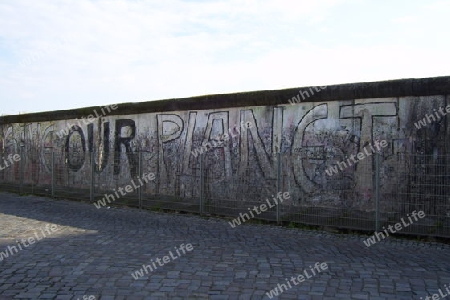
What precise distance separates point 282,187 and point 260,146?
1073 millimetres

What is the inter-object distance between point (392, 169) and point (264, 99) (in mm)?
3063

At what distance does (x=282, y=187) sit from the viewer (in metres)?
9.85

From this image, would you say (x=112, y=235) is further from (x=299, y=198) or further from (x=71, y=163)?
(x=71, y=163)

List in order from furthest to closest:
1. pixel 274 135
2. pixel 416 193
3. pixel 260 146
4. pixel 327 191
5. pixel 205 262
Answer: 1. pixel 260 146
2. pixel 274 135
3. pixel 327 191
4. pixel 416 193
5. pixel 205 262

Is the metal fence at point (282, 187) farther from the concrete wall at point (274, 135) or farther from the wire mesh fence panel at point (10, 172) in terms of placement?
the wire mesh fence panel at point (10, 172)

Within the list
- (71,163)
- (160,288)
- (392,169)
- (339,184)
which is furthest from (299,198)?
(71,163)

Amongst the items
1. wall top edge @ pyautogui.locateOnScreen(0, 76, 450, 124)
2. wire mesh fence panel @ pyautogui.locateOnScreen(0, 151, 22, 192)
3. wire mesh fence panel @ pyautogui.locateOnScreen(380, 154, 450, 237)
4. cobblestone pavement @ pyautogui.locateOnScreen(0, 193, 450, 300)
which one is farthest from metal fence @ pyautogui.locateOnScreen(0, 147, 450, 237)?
wire mesh fence panel @ pyautogui.locateOnScreen(0, 151, 22, 192)

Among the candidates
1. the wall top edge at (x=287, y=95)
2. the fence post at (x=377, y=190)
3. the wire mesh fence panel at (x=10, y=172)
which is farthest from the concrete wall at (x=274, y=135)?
the wire mesh fence panel at (x=10, y=172)

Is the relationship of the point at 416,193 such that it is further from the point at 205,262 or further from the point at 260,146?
the point at 205,262

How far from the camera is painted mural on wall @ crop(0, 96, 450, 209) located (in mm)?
8688

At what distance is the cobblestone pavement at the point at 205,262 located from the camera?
17.5ft

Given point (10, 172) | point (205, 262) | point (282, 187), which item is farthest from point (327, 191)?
point (10, 172)

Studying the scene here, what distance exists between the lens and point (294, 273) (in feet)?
19.7

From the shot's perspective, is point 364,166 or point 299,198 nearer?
point 364,166
